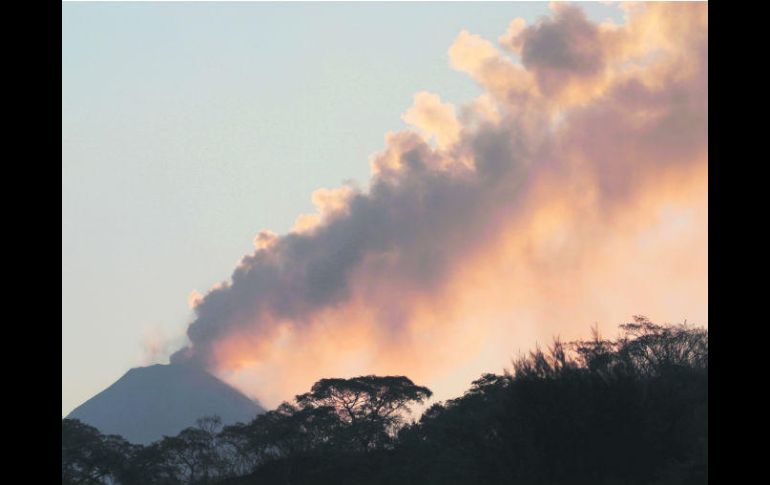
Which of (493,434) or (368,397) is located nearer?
(493,434)

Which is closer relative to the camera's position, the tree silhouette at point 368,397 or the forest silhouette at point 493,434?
the forest silhouette at point 493,434

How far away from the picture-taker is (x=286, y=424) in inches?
4338

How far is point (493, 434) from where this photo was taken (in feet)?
187

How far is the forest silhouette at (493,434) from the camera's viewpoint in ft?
166

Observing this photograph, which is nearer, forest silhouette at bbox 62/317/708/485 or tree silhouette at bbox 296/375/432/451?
forest silhouette at bbox 62/317/708/485

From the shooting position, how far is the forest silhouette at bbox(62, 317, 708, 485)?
50.6m
